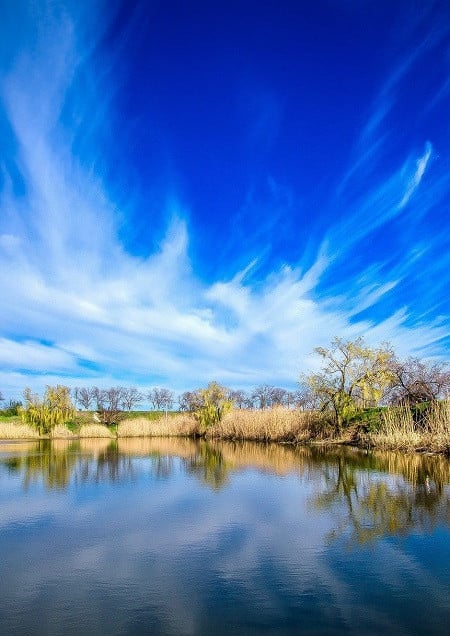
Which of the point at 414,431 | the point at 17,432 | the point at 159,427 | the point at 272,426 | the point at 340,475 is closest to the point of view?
the point at 340,475

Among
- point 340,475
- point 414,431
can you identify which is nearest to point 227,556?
point 340,475

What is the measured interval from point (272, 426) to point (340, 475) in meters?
14.9

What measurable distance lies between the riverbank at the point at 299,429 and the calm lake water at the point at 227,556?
19.9 ft

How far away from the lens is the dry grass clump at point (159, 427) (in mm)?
34688

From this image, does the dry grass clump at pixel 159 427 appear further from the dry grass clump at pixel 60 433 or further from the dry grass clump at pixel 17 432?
the dry grass clump at pixel 17 432

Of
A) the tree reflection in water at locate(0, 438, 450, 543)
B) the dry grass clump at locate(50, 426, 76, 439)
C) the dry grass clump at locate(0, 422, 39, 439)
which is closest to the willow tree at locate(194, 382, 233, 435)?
the dry grass clump at locate(50, 426, 76, 439)

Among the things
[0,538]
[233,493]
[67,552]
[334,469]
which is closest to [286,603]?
[67,552]

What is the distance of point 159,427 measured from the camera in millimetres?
35562

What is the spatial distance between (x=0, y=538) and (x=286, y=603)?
14.8ft

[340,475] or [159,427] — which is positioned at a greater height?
[159,427]

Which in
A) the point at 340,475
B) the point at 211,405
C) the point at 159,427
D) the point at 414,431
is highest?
the point at 211,405

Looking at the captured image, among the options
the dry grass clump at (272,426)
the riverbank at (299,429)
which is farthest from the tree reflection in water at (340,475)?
the dry grass clump at (272,426)

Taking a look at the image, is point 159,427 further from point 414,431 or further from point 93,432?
point 414,431

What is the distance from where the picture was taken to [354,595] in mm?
4660
